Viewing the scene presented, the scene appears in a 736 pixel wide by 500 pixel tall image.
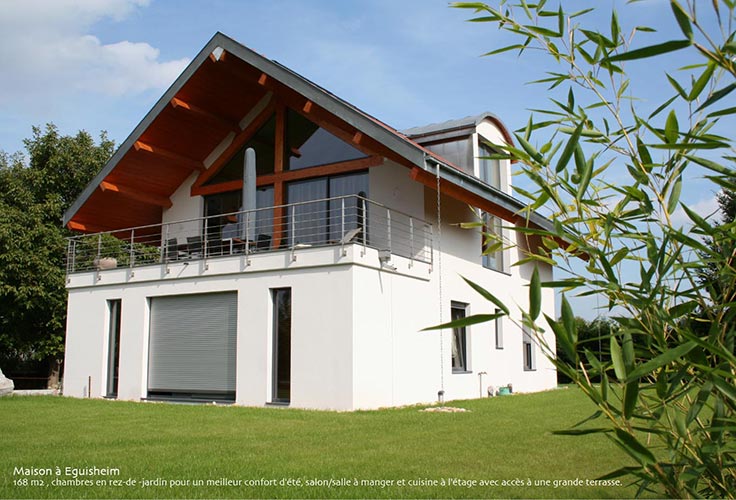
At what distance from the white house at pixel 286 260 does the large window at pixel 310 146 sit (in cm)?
3

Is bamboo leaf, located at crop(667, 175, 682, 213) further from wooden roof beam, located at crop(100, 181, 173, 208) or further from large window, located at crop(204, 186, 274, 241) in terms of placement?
wooden roof beam, located at crop(100, 181, 173, 208)

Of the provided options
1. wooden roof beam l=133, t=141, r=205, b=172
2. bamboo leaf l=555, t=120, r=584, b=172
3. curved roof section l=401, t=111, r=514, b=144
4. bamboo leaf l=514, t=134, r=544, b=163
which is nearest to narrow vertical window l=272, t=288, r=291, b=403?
wooden roof beam l=133, t=141, r=205, b=172

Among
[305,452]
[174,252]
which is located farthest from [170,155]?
[305,452]

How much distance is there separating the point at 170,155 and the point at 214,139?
1.18 m

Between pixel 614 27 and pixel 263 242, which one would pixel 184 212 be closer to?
pixel 263 242

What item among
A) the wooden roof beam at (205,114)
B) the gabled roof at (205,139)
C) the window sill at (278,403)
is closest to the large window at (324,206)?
the gabled roof at (205,139)

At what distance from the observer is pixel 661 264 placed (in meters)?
2.04

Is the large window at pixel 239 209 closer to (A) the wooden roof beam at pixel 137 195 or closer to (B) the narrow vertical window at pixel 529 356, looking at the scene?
(A) the wooden roof beam at pixel 137 195

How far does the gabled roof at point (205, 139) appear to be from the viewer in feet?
41.5

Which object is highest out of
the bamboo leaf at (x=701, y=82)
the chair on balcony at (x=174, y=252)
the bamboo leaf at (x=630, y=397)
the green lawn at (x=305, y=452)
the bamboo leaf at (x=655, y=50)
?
the chair on balcony at (x=174, y=252)

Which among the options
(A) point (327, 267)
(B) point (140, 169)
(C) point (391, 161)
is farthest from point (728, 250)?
(B) point (140, 169)

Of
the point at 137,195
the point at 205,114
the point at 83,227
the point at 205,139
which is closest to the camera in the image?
the point at 205,114

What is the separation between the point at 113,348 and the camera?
14.9m

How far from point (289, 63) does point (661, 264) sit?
13876mm
